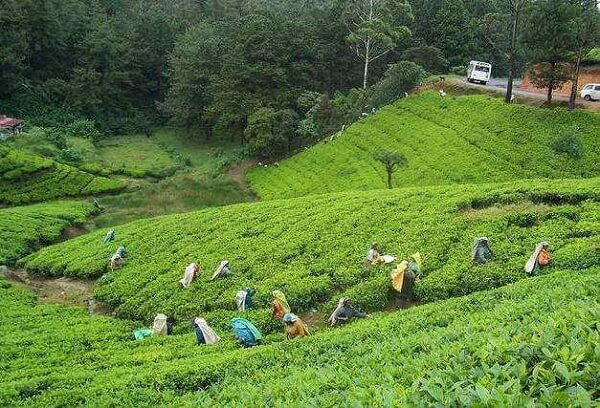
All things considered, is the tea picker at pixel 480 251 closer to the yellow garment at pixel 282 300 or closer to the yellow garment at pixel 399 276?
the yellow garment at pixel 399 276

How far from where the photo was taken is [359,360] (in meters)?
11.2

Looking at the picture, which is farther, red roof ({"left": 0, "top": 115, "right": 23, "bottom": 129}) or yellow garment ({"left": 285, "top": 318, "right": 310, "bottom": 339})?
red roof ({"left": 0, "top": 115, "right": 23, "bottom": 129})

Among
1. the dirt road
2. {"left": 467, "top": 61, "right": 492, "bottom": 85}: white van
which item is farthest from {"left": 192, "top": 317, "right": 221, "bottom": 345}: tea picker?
{"left": 467, "top": 61, "right": 492, "bottom": 85}: white van

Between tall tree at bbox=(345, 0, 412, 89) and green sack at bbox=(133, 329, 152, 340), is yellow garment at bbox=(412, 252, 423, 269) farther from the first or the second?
tall tree at bbox=(345, 0, 412, 89)

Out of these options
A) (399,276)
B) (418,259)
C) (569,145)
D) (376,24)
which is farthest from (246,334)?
(376,24)

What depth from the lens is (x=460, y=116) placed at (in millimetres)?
41906

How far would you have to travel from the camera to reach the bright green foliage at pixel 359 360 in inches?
264

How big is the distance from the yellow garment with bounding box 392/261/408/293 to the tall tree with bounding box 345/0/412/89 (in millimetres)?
40279

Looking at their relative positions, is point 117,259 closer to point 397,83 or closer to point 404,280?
point 404,280

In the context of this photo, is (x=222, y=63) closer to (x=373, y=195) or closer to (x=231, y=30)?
(x=231, y=30)

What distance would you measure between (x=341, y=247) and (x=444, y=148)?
2036 cm

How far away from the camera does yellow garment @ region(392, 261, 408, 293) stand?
54.9 feet

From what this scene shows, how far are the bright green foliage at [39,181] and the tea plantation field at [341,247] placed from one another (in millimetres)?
15067

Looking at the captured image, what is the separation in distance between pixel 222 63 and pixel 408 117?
2534cm
